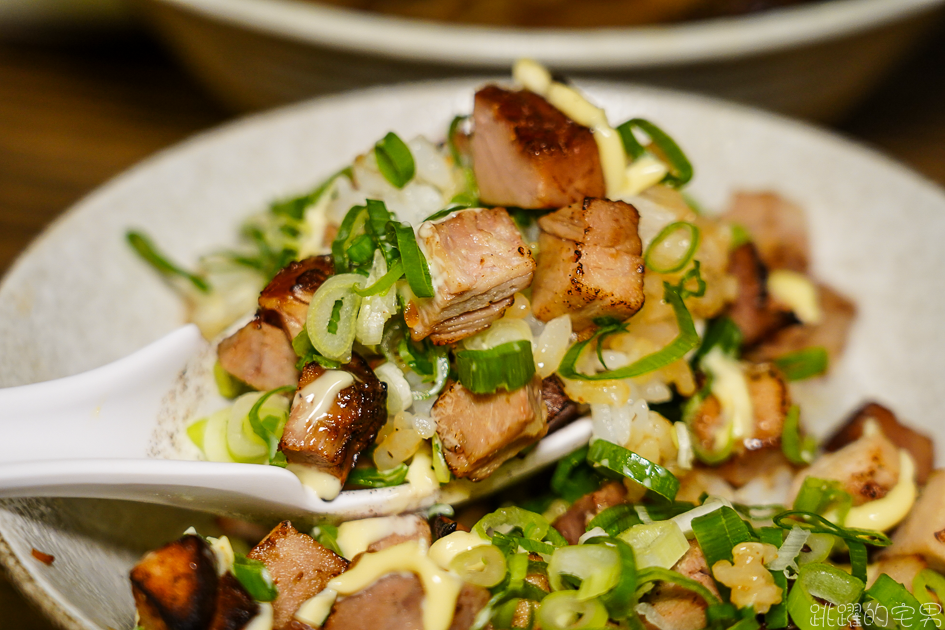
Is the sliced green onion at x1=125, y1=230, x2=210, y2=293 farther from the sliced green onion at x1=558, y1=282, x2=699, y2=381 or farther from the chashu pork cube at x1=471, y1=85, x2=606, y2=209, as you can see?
the sliced green onion at x1=558, y1=282, x2=699, y2=381

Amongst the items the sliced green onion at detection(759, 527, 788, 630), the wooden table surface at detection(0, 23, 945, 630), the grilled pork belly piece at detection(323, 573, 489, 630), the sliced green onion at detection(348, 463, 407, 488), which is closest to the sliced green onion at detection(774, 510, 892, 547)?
the sliced green onion at detection(759, 527, 788, 630)

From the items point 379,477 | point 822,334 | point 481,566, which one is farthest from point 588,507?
point 822,334

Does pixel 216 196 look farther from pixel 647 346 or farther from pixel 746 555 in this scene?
pixel 746 555

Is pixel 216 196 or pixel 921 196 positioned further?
pixel 216 196

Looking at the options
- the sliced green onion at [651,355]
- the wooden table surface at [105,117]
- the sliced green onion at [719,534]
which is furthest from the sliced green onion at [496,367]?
the wooden table surface at [105,117]

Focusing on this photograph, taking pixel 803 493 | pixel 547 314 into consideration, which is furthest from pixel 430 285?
pixel 803 493

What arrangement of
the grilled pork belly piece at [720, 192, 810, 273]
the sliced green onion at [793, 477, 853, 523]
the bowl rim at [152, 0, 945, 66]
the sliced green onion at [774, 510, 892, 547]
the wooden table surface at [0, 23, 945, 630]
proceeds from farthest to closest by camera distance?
the wooden table surface at [0, 23, 945, 630] < the bowl rim at [152, 0, 945, 66] < the grilled pork belly piece at [720, 192, 810, 273] < the sliced green onion at [793, 477, 853, 523] < the sliced green onion at [774, 510, 892, 547]
